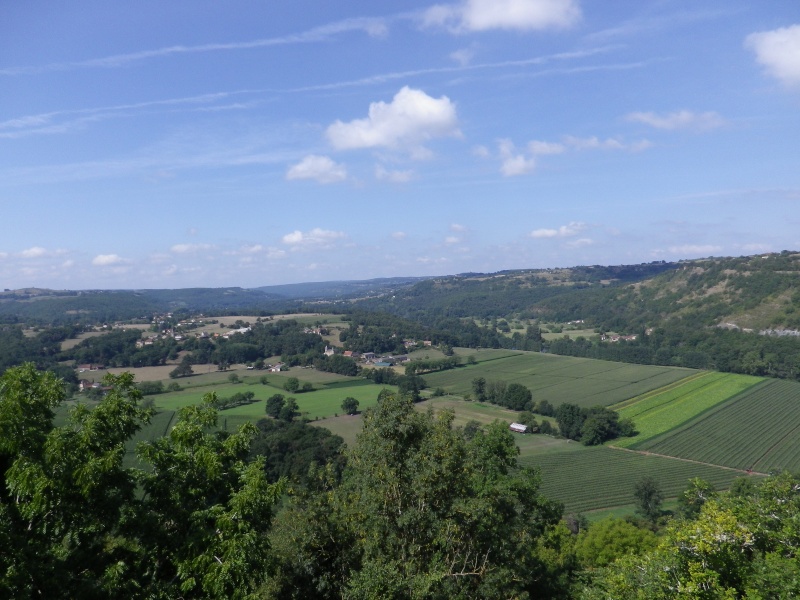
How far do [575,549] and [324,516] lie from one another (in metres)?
18.8

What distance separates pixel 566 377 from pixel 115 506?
102093 millimetres

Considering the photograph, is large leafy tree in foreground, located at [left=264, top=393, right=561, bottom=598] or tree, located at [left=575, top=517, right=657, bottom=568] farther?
tree, located at [left=575, top=517, right=657, bottom=568]

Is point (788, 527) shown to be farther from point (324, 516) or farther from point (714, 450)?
point (714, 450)

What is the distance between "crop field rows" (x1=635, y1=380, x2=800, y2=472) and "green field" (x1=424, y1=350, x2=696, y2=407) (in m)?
15.5

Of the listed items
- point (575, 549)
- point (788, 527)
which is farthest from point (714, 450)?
point (788, 527)

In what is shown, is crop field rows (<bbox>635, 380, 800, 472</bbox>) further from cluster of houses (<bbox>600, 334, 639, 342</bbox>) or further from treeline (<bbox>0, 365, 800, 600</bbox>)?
cluster of houses (<bbox>600, 334, 639, 342</bbox>)

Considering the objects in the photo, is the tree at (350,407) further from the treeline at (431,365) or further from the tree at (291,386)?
the treeline at (431,365)

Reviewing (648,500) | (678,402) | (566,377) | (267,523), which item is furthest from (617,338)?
(267,523)

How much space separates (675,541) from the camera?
39.7ft

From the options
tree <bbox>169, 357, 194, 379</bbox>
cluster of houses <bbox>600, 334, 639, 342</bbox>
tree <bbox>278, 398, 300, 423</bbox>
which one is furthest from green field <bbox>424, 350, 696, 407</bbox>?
tree <bbox>169, 357, 194, 379</bbox>

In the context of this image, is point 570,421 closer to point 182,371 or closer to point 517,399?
point 517,399

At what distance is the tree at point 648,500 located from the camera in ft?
135

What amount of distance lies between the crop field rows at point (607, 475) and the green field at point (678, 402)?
5.85 meters

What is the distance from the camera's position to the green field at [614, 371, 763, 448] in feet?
222
